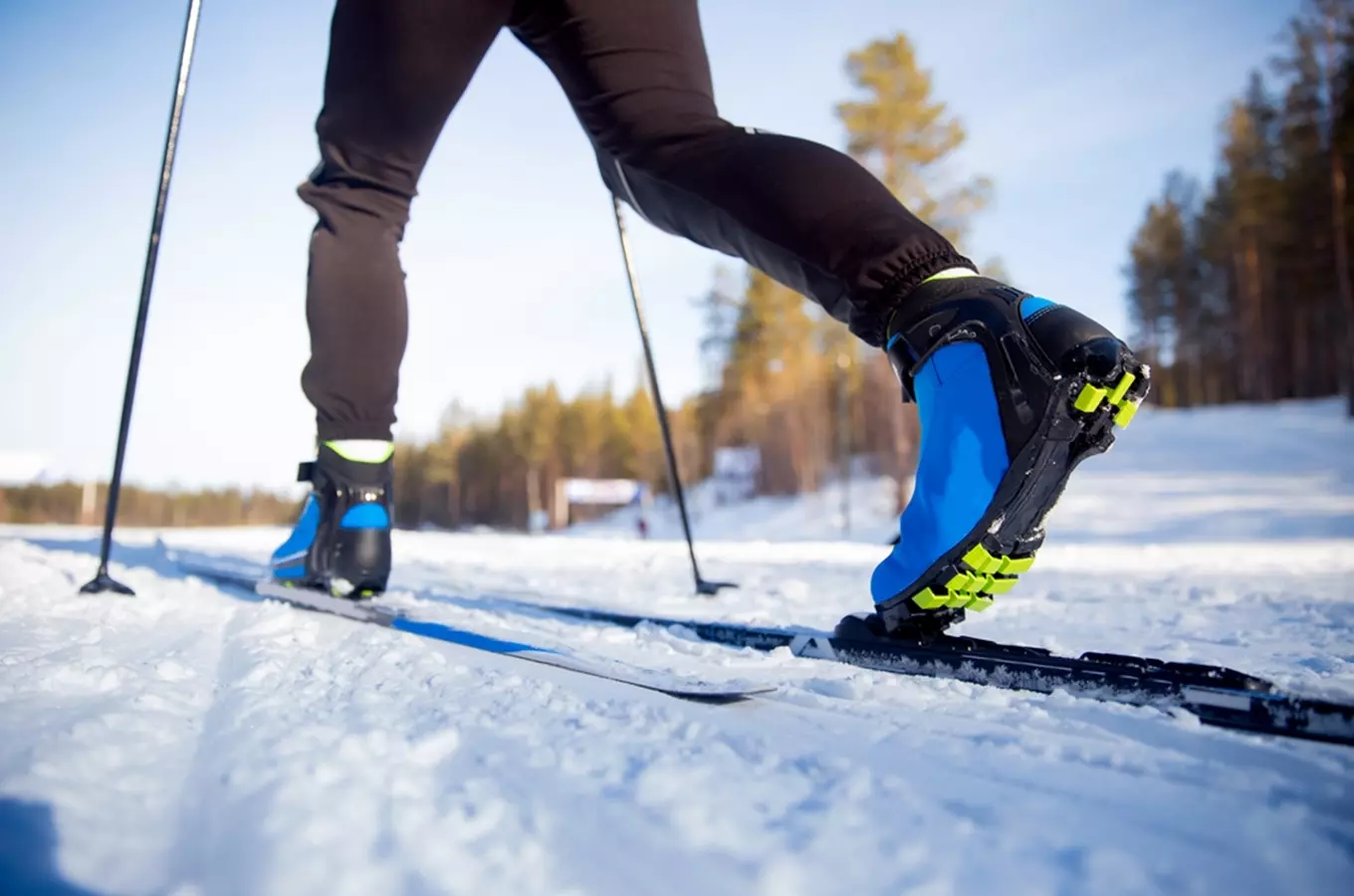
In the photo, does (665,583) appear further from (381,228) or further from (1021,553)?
(1021,553)

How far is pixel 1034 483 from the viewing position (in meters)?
0.81

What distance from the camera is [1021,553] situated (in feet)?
2.77

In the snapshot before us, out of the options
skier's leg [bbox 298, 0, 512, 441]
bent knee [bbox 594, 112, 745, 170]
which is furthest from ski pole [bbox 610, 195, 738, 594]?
bent knee [bbox 594, 112, 745, 170]

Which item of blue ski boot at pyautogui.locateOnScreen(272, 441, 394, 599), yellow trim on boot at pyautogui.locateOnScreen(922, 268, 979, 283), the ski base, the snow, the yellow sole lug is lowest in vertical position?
the snow

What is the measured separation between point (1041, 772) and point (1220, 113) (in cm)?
3130

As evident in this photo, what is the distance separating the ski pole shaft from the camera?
162 centimetres

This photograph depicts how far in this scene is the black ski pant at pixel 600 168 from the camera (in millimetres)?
954

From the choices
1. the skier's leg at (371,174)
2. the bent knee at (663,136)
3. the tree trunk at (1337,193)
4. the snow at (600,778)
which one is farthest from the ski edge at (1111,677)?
the tree trunk at (1337,193)

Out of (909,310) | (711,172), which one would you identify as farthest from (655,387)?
(909,310)

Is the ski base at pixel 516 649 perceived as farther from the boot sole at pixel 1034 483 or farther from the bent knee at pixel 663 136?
the bent knee at pixel 663 136

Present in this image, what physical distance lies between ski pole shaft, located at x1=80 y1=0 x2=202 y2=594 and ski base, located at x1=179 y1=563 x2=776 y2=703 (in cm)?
39

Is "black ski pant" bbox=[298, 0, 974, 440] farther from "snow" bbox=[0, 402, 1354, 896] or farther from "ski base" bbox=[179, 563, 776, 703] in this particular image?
"snow" bbox=[0, 402, 1354, 896]

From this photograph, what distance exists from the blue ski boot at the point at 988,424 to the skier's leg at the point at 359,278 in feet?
2.96

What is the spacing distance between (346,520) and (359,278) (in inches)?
17.0
